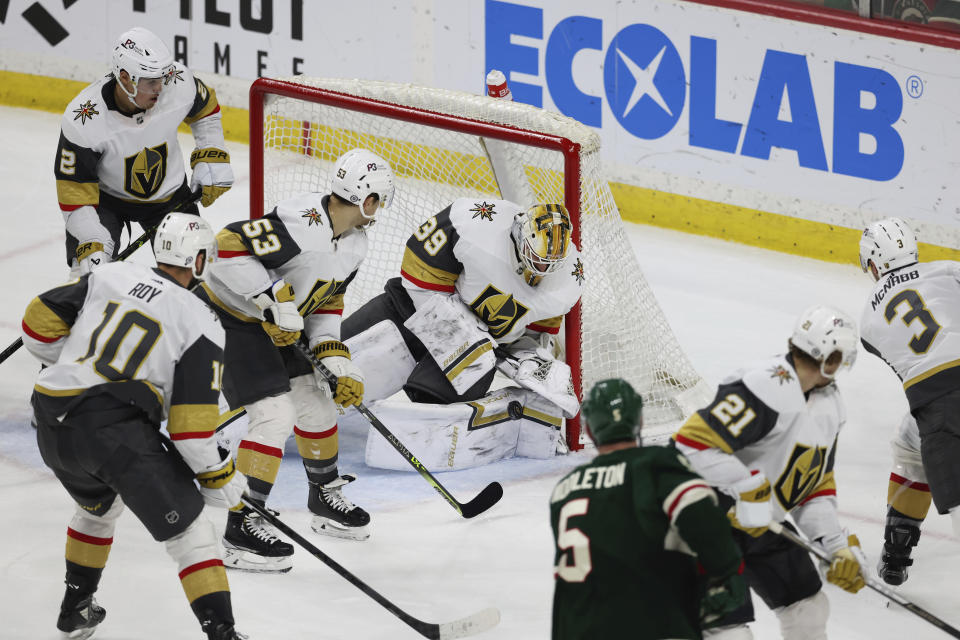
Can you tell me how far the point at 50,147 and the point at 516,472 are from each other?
4104 millimetres

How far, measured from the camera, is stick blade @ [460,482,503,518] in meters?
4.85

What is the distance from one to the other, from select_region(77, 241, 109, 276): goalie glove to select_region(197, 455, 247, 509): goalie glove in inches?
61.1

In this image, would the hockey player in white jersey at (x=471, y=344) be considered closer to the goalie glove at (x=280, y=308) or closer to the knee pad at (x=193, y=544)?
the goalie glove at (x=280, y=308)

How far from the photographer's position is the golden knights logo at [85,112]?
5.30m

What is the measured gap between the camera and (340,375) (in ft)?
15.1

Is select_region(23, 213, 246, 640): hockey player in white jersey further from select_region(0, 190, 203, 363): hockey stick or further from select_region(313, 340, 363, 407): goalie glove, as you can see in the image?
select_region(0, 190, 203, 363): hockey stick

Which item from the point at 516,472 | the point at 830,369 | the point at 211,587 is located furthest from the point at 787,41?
the point at 211,587

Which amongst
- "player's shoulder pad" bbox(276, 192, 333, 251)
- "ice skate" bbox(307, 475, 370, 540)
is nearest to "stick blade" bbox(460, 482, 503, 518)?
"ice skate" bbox(307, 475, 370, 540)

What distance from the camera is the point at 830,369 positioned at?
11.2 feet

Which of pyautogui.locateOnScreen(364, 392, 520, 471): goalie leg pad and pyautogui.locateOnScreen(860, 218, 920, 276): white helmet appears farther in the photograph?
pyautogui.locateOnScreen(364, 392, 520, 471): goalie leg pad

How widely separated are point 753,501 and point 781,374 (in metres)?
0.29

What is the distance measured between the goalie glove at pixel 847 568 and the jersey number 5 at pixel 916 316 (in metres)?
0.98

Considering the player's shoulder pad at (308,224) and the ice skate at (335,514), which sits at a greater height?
the player's shoulder pad at (308,224)

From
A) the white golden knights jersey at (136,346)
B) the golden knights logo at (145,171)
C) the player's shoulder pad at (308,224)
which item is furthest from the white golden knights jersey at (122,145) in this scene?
the white golden knights jersey at (136,346)
